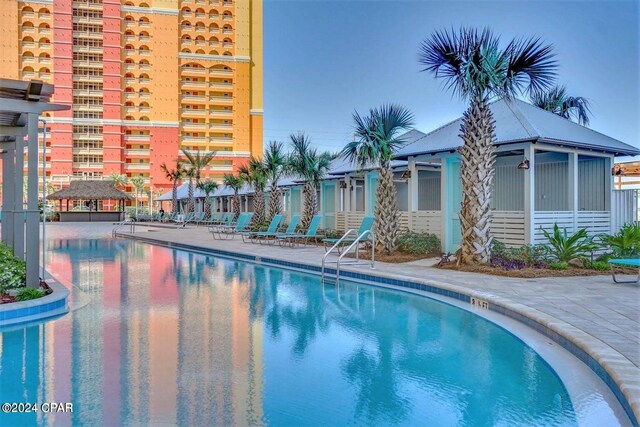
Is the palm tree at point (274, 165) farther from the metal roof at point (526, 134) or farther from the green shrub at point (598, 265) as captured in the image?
the green shrub at point (598, 265)

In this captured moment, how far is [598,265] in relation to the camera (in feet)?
29.2

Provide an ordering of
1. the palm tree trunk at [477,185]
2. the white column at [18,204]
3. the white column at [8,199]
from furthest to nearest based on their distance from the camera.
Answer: the palm tree trunk at [477,185] < the white column at [8,199] < the white column at [18,204]

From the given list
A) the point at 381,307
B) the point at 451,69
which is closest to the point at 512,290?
the point at 381,307

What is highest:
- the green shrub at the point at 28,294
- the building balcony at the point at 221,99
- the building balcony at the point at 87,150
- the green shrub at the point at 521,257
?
the building balcony at the point at 221,99

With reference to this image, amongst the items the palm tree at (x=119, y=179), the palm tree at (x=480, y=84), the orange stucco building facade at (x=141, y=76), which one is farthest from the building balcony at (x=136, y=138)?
the palm tree at (x=480, y=84)

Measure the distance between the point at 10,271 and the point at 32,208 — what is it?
830 millimetres

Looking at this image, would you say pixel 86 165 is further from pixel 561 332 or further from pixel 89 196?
pixel 561 332

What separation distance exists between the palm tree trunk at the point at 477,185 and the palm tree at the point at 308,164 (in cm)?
835

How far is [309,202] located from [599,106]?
10.9m

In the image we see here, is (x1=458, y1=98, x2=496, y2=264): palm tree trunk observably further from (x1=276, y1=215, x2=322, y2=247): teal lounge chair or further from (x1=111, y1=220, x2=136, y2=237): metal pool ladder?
(x1=111, y1=220, x2=136, y2=237): metal pool ladder

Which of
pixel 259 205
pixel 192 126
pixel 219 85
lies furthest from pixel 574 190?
pixel 219 85

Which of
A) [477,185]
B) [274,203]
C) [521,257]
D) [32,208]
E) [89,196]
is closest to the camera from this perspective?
[32,208]

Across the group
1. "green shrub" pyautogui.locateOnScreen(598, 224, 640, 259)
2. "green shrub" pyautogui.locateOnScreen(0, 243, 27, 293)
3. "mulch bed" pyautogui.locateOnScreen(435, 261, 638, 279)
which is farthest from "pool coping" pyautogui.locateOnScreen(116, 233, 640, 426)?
"green shrub" pyautogui.locateOnScreen(0, 243, 27, 293)

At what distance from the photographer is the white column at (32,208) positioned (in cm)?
645
